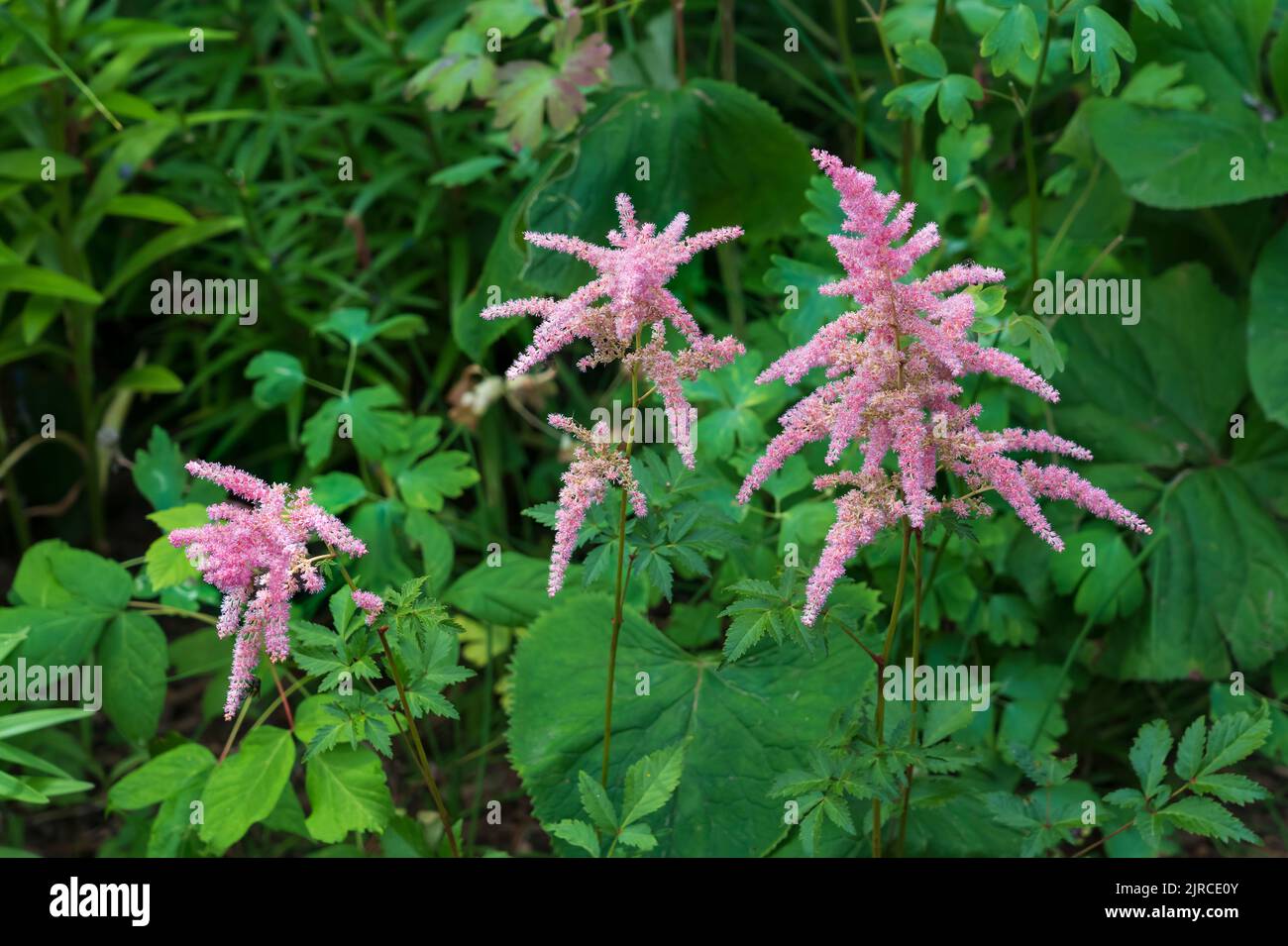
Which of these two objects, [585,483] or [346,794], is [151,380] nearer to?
[346,794]

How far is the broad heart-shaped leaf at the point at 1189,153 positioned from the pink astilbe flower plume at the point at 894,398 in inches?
43.2

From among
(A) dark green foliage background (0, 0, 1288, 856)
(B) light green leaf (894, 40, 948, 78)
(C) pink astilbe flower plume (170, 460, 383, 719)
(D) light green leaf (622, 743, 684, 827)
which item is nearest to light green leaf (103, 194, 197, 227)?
(A) dark green foliage background (0, 0, 1288, 856)

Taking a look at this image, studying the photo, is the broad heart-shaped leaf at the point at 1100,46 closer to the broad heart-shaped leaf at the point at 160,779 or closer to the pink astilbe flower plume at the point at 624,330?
the pink astilbe flower plume at the point at 624,330

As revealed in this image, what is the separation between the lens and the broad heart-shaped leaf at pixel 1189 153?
2.33m

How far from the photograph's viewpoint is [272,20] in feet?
10.1

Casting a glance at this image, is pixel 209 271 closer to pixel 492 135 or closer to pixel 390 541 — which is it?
pixel 492 135

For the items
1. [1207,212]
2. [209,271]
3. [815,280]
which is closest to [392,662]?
[815,280]

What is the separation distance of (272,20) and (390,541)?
1510 millimetres

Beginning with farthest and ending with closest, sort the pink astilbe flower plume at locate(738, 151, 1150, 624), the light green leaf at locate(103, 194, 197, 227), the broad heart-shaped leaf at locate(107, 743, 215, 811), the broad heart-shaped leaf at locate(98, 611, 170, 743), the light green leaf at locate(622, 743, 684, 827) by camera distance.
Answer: the light green leaf at locate(103, 194, 197, 227) → the broad heart-shaped leaf at locate(98, 611, 170, 743) → the broad heart-shaped leaf at locate(107, 743, 215, 811) → the light green leaf at locate(622, 743, 684, 827) → the pink astilbe flower plume at locate(738, 151, 1150, 624)

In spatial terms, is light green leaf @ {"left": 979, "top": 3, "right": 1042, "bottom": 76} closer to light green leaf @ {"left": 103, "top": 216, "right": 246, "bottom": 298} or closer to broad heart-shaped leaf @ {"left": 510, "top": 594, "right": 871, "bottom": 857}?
broad heart-shaped leaf @ {"left": 510, "top": 594, "right": 871, "bottom": 857}

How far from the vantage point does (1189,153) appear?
239 cm

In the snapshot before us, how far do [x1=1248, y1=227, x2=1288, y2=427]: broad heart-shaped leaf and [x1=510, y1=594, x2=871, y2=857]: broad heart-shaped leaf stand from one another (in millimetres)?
945

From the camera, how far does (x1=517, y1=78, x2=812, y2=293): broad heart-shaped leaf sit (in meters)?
2.39

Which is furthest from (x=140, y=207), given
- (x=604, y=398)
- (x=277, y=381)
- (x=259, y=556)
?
(x=259, y=556)
